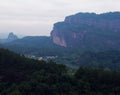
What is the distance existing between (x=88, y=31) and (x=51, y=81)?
4029 inches

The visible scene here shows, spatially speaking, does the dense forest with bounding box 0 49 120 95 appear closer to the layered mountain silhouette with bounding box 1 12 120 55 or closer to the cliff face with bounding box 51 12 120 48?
the layered mountain silhouette with bounding box 1 12 120 55

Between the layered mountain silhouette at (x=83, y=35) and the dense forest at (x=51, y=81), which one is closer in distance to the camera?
the dense forest at (x=51, y=81)

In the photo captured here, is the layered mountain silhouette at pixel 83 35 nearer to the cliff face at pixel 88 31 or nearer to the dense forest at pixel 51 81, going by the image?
the cliff face at pixel 88 31

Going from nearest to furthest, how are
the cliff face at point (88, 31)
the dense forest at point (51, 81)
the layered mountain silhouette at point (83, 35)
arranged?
the dense forest at point (51, 81)
the layered mountain silhouette at point (83, 35)
the cliff face at point (88, 31)

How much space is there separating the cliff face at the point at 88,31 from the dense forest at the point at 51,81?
90176mm

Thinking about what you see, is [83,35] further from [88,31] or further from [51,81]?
[51,81]

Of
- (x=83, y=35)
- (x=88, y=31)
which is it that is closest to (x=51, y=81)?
(x=83, y=35)

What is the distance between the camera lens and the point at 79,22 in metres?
157

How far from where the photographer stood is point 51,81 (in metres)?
32.0

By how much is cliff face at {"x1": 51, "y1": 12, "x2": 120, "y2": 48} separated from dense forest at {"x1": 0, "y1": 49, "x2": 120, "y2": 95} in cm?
9018

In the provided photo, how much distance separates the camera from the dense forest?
99.4 ft

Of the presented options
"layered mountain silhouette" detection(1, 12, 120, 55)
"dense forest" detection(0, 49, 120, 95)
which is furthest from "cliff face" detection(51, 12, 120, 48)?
"dense forest" detection(0, 49, 120, 95)

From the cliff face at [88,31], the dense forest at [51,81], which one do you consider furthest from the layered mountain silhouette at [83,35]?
the dense forest at [51,81]

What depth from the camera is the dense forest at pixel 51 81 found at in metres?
30.3
